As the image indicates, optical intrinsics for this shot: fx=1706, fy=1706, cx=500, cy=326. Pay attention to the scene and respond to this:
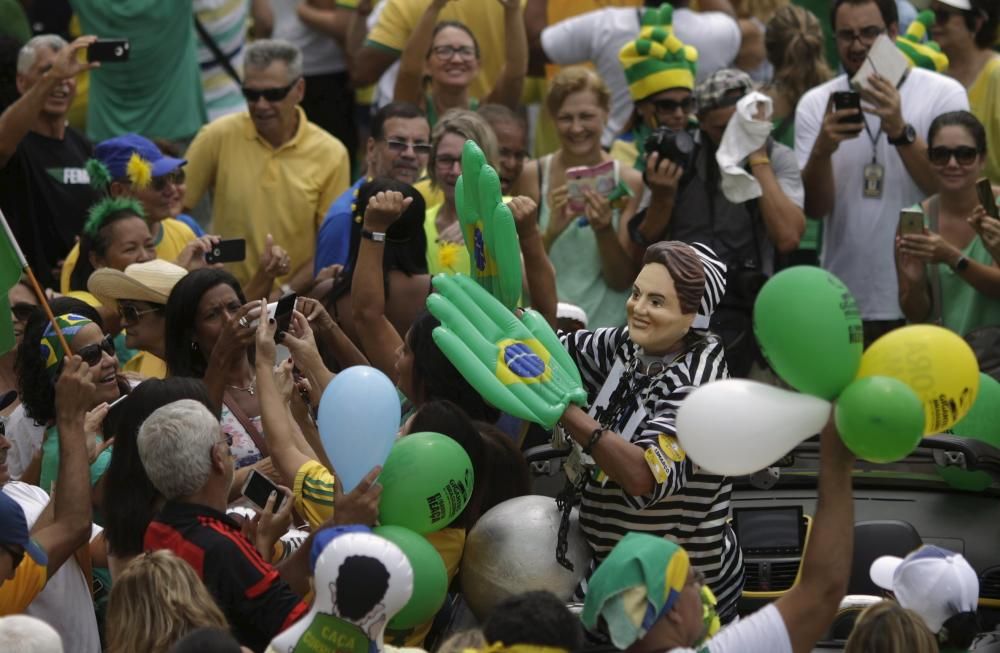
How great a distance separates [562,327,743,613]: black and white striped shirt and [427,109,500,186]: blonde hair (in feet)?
8.40

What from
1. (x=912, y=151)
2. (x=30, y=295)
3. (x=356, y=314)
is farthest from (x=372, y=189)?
(x=912, y=151)

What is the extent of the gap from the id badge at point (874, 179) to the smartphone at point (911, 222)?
67cm

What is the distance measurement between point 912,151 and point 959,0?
4.00 ft

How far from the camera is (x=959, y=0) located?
902cm

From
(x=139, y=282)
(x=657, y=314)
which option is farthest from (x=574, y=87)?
(x=657, y=314)

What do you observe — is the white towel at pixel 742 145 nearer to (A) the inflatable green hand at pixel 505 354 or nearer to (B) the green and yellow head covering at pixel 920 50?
(B) the green and yellow head covering at pixel 920 50

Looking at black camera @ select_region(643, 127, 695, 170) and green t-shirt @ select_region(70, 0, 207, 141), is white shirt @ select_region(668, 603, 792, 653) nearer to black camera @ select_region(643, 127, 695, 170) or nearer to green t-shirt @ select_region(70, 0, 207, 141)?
A: black camera @ select_region(643, 127, 695, 170)

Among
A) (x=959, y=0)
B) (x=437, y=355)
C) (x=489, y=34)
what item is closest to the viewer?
(x=437, y=355)

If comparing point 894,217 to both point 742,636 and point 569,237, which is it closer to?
point 569,237

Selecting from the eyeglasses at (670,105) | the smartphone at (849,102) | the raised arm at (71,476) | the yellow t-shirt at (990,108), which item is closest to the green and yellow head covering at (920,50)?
the yellow t-shirt at (990,108)

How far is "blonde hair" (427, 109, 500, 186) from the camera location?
770 cm

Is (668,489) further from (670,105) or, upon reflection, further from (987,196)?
(670,105)

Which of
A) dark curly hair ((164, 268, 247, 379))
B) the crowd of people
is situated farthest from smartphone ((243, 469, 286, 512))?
dark curly hair ((164, 268, 247, 379))

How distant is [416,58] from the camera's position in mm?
9211
